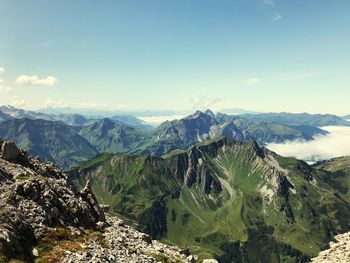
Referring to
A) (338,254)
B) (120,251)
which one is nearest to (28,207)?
(120,251)

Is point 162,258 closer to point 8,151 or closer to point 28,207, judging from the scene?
point 28,207

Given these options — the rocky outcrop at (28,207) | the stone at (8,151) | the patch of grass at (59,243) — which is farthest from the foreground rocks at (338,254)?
the stone at (8,151)

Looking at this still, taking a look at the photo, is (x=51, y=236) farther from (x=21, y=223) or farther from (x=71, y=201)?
(x=71, y=201)

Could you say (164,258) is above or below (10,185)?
below

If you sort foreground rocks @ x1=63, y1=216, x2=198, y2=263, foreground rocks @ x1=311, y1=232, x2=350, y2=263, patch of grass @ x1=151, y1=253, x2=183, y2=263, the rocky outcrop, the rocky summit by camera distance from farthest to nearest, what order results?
patch of grass @ x1=151, y1=253, x2=183, y2=263 → foreground rocks @ x1=311, y1=232, x2=350, y2=263 → foreground rocks @ x1=63, y1=216, x2=198, y2=263 → the rocky summit → the rocky outcrop

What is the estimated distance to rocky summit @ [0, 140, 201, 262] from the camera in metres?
70.4

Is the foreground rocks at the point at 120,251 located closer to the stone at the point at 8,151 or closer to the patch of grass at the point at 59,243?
the patch of grass at the point at 59,243

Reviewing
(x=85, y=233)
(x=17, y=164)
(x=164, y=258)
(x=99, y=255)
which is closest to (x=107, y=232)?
(x=85, y=233)

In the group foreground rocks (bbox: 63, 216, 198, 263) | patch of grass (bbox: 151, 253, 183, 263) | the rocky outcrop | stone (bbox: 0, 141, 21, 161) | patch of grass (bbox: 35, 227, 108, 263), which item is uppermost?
stone (bbox: 0, 141, 21, 161)

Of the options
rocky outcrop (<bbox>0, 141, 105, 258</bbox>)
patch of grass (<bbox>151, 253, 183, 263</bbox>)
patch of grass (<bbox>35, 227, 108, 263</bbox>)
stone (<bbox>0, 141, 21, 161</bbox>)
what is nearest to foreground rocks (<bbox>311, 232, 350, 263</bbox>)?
patch of grass (<bbox>151, 253, 183, 263</bbox>)

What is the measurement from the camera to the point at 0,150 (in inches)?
4633

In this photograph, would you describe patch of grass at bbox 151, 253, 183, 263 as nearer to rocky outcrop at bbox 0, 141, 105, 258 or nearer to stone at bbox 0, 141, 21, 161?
rocky outcrop at bbox 0, 141, 105, 258

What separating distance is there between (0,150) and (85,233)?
43.9 m

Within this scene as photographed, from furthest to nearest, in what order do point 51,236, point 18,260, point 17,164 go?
point 17,164 < point 51,236 < point 18,260
